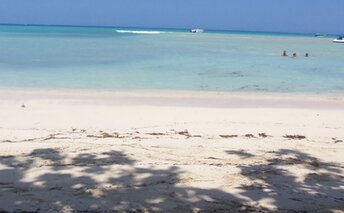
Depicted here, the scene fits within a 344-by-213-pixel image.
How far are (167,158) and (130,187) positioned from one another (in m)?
1.20

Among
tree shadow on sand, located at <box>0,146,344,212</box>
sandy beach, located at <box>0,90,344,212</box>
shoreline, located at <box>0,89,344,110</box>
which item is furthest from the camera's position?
shoreline, located at <box>0,89,344,110</box>

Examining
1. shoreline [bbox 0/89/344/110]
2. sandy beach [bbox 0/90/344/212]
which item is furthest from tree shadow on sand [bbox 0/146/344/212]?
shoreline [bbox 0/89/344/110]

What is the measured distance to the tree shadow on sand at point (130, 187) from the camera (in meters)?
3.98

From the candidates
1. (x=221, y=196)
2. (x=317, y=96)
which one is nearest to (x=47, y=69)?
(x=317, y=96)

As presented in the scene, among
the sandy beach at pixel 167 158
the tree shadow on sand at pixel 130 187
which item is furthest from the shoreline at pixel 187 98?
the tree shadow on sand at pixel 130 187

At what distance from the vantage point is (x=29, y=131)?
7.12 meters

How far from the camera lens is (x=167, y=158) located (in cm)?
557

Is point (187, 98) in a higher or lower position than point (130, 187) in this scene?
lower

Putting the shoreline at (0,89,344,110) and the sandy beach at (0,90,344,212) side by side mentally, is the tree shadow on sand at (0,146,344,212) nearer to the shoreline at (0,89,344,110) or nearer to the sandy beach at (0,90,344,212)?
the sandy beach at (0,90,344,212)

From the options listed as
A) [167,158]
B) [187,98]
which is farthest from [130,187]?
[187,98]

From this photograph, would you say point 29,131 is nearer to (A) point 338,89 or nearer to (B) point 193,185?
(B) point 193,185

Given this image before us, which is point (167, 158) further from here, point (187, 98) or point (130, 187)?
point (187, 98)

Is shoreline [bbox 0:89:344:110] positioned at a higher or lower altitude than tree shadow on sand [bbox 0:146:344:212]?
lower

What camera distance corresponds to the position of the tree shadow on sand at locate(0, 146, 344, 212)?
3.98 metres
